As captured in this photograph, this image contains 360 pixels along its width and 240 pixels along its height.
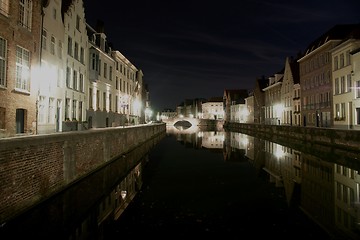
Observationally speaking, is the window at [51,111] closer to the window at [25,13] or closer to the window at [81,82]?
the window at [81,82]

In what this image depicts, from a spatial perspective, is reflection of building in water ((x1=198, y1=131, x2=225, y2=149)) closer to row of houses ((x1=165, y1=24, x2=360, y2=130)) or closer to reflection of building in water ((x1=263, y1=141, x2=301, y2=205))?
reflection of building in water ((x1=263, y1=141, x2=301, y2=205))

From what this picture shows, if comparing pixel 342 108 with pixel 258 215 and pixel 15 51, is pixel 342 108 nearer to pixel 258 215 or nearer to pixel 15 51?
pixel 258 215

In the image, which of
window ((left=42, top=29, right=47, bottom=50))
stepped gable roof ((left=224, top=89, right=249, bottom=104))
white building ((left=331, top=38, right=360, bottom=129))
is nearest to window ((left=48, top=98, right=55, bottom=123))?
window ((left=42, top=29, right=47, bottom=50))

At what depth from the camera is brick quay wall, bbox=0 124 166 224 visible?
8.62 meters

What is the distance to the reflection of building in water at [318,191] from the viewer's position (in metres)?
10.4

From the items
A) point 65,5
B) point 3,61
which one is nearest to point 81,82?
point 65,5

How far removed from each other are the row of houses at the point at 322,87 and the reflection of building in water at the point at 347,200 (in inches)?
734

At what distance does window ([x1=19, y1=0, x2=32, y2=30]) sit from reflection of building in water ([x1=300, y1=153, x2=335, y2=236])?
641 inches

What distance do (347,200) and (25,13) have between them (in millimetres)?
18110

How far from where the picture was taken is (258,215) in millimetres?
10336

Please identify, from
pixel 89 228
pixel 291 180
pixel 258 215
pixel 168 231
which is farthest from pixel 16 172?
pixel 291 180

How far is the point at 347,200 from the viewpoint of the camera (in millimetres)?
12156

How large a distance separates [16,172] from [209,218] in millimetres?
5851

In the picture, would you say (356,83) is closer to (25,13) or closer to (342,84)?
(342,84)
